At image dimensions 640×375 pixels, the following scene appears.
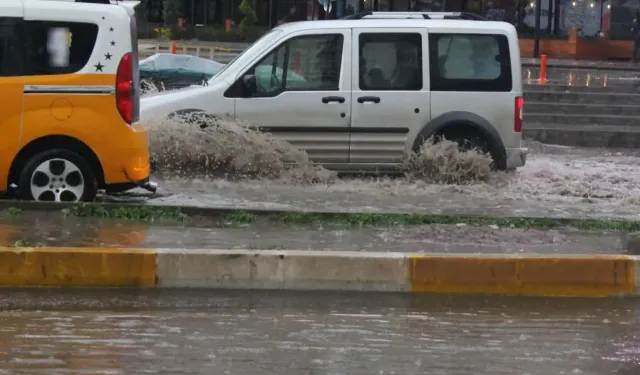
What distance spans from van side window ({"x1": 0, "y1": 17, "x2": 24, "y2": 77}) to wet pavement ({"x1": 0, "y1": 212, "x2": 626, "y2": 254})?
1.23 meters

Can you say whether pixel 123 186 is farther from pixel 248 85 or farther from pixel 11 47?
pixel 248 85

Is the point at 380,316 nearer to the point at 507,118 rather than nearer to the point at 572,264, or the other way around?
the point at 572,264

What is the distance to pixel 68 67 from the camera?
8.62 meters

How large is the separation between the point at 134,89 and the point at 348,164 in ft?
10.4

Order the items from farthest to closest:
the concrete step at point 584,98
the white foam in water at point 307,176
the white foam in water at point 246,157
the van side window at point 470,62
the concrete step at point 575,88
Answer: the concrete step at point 575,88 < the concrete step at point 584,98 < the van side window at point 470,62 < the white foam in water at point 246,157 < the white foam in water at point 307,176

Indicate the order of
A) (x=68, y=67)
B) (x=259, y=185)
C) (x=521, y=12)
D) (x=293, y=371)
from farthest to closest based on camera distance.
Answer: (x=521, y=12) → (x=259, y=185) → (x=68, y=67) → (x=293, y=371)

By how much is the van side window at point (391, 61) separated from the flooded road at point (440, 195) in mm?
1066

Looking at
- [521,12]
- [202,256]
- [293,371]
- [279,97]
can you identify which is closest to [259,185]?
[279,97]

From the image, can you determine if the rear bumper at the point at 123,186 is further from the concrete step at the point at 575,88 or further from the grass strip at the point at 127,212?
the concrete step at the point at 575,88

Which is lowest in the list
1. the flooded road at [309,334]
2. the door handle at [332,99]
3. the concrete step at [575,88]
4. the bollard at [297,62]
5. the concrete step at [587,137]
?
the flooded road at [309,334]

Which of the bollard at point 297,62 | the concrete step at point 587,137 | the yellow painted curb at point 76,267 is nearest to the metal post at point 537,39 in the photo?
the concrete step at point 587,137

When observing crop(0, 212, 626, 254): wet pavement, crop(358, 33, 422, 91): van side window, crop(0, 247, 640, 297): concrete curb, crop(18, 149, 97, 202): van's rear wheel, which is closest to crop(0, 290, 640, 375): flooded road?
crop(0, 247, 640, 297): concrete curb

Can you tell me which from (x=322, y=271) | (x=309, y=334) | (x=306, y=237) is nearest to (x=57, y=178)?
(x=306, y=237)

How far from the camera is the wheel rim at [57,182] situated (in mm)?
8672
